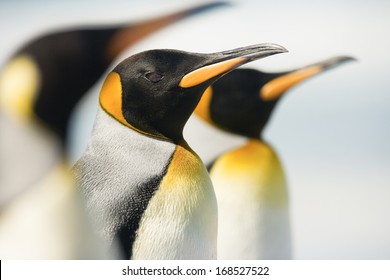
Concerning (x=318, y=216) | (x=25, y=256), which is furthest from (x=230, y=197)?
(x=25, y=256)

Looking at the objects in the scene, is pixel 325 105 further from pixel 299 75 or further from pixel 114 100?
pixel 114 100

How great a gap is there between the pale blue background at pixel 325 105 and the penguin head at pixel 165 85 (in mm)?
228

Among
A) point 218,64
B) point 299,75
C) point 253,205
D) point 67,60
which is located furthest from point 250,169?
point 67,60

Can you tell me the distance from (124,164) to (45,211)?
0.27 metres

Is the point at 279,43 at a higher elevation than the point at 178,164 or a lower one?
higher

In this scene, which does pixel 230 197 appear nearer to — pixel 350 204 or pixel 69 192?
pixel 350 204

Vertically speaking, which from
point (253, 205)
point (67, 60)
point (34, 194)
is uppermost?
point (67, 60)

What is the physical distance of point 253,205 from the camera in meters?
2.25

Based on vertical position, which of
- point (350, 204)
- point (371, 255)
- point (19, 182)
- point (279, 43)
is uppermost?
point (279, 43)

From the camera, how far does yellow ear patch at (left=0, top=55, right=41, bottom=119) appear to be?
2104 mm

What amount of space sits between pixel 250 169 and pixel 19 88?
0.77 m

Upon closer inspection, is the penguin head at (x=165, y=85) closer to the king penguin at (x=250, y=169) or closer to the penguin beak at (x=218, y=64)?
the penguin beak at (x=218, y=64)

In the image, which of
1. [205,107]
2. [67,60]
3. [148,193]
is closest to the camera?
[148,193]
